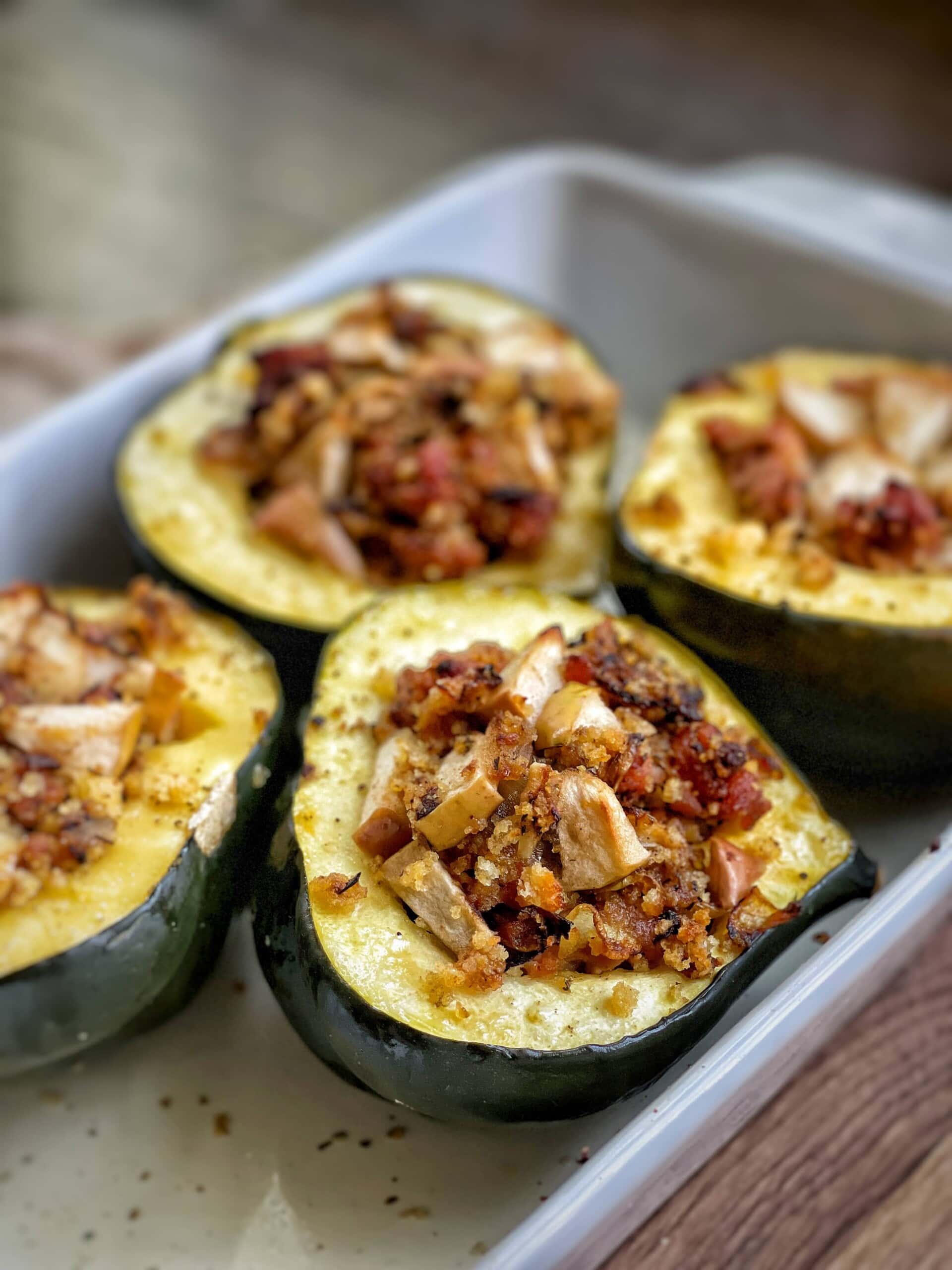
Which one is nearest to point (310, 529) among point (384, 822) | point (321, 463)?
point (321, 463)

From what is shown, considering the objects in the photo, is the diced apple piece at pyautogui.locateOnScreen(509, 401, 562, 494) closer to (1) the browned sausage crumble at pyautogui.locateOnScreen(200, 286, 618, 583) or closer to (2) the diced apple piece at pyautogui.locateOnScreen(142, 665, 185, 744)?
(1) the browned sausage crumble at pyautogui.locateOnScreen(200, 286, 618, 583)

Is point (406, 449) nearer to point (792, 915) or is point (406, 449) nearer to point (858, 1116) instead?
point (792, 915)

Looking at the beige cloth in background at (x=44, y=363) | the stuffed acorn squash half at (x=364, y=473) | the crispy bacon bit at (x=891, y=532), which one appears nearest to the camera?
the crispy bacon bit at (x=891, y=532)

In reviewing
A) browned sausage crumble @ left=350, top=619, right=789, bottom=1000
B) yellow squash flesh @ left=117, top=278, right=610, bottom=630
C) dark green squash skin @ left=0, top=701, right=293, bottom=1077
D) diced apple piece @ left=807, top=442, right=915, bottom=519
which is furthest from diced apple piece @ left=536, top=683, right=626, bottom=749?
diced apple piece @ left=807, top=442, right=915, bottom=519

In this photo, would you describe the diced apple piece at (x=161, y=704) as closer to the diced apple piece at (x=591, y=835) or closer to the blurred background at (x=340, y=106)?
the diced apple piece at (x=591, y=835)

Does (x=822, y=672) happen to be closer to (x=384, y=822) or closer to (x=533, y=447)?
(x=533, y=447)

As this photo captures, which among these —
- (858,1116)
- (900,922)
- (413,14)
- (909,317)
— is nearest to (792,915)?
(900,922)

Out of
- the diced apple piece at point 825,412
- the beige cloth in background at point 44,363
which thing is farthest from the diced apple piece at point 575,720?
the beige cloth in background at point 44,363
